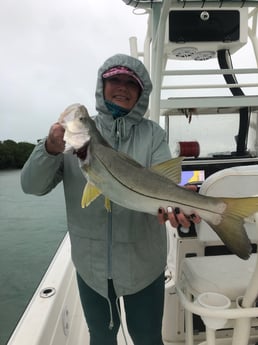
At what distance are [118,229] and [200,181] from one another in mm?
1740

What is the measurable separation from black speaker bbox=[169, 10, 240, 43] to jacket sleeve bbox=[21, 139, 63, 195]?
2381 mm

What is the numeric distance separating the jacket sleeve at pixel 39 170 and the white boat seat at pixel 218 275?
3.00 feet

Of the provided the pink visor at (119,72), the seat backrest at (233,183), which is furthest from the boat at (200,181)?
the pink visor at (119,72)

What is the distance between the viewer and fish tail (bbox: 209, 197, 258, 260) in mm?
1276

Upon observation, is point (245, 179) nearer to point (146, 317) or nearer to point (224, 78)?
point (146, 317)

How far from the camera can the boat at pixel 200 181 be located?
174cm

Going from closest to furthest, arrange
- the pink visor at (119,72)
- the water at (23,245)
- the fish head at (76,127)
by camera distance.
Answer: the fish head at (76,127), the pink visor at (119,72), the water at (23,245)

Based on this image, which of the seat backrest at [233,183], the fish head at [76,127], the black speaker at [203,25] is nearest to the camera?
the fish head at [76,127]

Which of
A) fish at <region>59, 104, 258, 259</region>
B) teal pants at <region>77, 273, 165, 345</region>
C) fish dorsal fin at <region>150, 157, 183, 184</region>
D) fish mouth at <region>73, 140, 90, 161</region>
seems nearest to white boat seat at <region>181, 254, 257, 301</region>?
teal pants at <region>77, 273, 165, 345</region>

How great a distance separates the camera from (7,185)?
87.7ft

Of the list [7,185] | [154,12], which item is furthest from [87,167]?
[7,185]

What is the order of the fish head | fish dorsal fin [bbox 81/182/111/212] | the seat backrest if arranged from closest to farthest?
the fish head < fish dorsal fin [bbox 81/182/111/212] < the seat backrest

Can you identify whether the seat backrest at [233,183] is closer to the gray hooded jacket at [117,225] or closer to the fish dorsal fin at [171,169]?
A: the gray hooded jacket at [117,225]

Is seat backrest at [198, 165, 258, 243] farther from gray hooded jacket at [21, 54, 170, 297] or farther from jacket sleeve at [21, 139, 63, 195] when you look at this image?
jacket sleeve at [21, 139, 63, 195]
